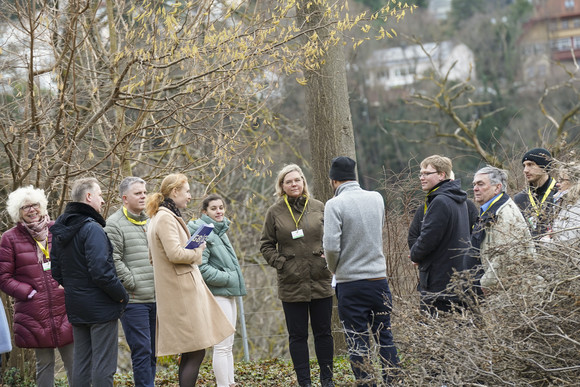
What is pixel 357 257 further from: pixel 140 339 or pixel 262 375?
pixel 262 375

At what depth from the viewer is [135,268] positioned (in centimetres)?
688

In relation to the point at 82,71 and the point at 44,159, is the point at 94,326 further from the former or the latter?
the point at 82,71

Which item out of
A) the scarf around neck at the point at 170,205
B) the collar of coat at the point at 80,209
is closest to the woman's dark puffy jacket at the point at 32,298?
the collar of coat at the point at 80,209

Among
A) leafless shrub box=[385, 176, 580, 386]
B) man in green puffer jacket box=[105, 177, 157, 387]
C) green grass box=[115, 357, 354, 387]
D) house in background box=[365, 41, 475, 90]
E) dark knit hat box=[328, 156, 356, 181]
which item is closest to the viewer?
leafless shrub box=[385, 176, 580, 386]

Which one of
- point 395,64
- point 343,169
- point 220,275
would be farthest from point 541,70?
point 343,169

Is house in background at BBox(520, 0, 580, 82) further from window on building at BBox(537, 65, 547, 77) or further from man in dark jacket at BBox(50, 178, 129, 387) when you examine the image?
man in dark jacket at BBox(50, 178, 129, 387)

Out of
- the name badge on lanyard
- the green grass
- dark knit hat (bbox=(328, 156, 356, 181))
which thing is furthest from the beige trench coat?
the green grass

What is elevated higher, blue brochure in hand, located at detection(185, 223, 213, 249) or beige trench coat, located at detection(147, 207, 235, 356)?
blue brochure in hand, located at detection(185, 223, 213, 249)

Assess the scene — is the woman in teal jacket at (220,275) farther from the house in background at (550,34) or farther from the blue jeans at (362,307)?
the house in background at (550,34)

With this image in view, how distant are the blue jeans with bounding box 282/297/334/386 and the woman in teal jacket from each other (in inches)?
19.9

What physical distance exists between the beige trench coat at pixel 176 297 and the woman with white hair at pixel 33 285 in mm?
1135

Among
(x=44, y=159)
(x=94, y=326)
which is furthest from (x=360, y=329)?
(x=44, y=159)

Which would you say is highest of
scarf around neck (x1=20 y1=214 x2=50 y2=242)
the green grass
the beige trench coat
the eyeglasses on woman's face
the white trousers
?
the eyeglasses on woman's face

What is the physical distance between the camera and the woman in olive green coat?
693 cm
